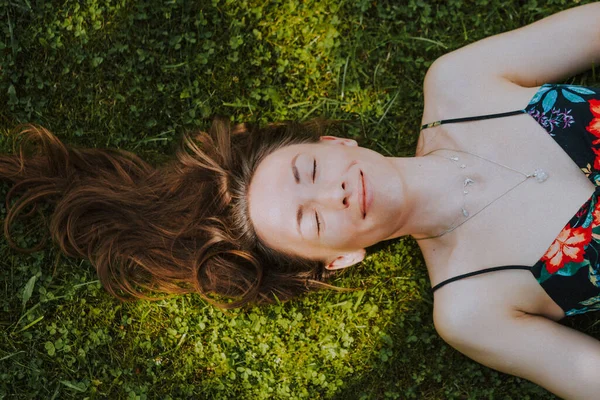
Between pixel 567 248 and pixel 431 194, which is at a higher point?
pixel 431 194

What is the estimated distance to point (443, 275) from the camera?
3900 millimetres

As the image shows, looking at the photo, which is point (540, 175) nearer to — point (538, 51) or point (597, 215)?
point (597, 215)

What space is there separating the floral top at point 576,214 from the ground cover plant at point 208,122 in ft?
2.63

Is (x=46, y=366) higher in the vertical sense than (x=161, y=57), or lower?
lower

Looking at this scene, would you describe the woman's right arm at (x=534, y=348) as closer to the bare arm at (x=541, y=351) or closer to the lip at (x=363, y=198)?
the bare arm at (x=541, y=351)

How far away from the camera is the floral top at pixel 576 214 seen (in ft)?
11.5

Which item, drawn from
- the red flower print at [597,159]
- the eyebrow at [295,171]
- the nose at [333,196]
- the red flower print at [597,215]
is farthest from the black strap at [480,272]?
the eyebrow at [295,171]

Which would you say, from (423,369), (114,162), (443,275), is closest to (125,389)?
(114,162)

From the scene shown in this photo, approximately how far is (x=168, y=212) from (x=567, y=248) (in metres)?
2.66

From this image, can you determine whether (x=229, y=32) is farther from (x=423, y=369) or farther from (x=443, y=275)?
(x=423, y=369)

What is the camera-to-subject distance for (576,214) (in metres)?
3.54

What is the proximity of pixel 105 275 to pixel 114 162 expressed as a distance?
33.3 inches

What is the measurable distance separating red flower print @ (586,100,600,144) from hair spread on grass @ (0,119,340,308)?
1752 millimetres

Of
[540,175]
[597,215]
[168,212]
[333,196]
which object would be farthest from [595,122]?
[168,212]
